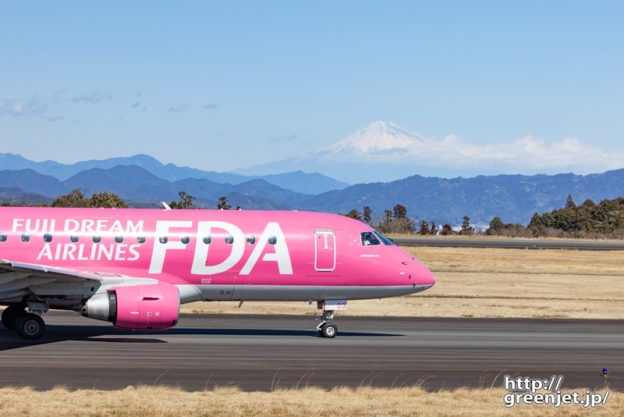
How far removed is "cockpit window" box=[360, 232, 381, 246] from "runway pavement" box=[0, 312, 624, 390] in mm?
3182

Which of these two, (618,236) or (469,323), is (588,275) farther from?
(618,236)

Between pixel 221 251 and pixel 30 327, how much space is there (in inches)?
244

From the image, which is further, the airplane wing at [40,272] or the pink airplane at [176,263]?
the pink airplane at [176,263]

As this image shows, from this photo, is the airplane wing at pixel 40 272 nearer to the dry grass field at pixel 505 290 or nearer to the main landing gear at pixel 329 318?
the main landing gear at pixel 329 318

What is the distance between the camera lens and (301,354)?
23.4 metres

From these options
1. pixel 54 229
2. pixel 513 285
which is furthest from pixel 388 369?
pixel 513 285

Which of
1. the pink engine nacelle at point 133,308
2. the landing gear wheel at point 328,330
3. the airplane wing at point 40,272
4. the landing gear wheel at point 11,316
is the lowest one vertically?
the landing gear wheel at point 328,330

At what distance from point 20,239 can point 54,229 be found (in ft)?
3.43

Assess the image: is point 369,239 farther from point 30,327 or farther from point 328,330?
point 30,327

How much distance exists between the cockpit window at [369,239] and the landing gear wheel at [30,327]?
34.9 ft

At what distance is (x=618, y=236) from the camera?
338ft

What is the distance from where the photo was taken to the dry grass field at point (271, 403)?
15844mm

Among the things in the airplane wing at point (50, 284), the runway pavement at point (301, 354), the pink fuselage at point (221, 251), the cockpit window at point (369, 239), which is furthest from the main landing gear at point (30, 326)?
the cockpit window at point (369, 239)

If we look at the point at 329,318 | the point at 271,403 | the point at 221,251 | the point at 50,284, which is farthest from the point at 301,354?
the point at 50,284
